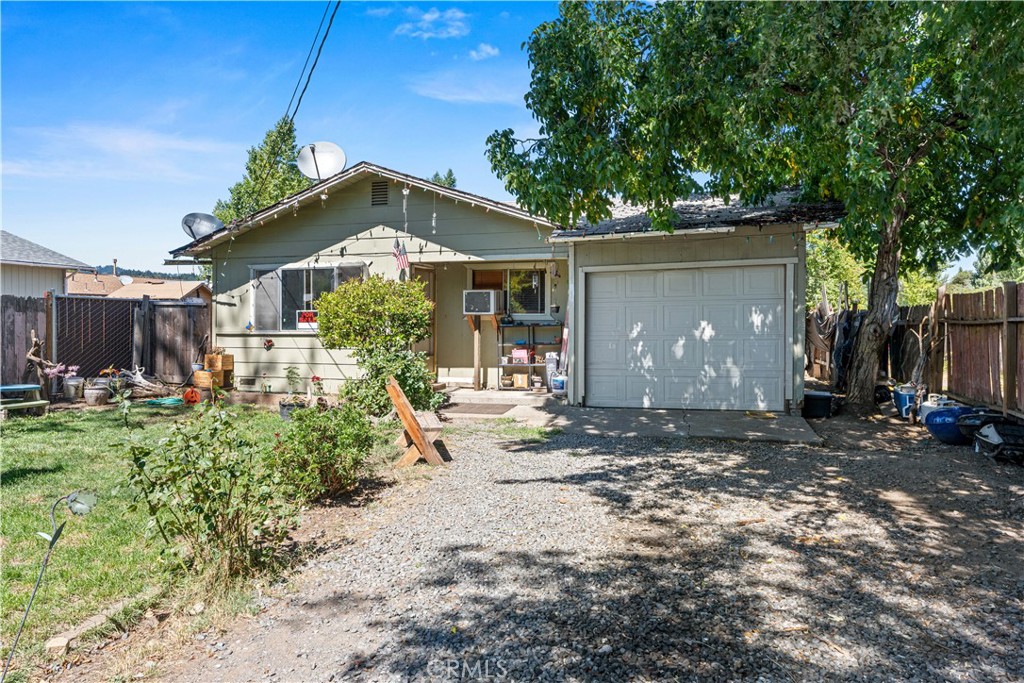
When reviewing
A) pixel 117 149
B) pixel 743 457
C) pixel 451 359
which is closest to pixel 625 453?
pixel 743 457

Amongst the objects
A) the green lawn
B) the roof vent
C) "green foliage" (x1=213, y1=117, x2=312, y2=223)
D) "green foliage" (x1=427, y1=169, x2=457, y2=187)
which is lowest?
the green lawn

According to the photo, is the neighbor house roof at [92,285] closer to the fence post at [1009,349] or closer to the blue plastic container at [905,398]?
the blue plastic container at [905,398]

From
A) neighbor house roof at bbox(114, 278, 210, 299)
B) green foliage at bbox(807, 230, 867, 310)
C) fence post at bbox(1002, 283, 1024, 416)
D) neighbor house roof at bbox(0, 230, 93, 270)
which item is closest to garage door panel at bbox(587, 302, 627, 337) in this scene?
fence post at bbox(1002, 283, 1024, 416)

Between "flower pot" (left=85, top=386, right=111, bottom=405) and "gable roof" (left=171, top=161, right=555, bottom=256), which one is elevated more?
"gable roof" (left=171, top=161, right=555, bottom=256)

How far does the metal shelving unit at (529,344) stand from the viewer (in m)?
12.3

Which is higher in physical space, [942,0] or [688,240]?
[942,0]

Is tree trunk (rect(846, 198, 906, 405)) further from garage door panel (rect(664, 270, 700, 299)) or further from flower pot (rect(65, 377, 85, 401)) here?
flower pot (rect(65, 377, 85, 401))

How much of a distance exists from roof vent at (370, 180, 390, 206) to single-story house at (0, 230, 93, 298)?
12.7 m

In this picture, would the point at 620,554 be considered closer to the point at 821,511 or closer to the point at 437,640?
the point at 437,640

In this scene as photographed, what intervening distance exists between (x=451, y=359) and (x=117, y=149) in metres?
7.49

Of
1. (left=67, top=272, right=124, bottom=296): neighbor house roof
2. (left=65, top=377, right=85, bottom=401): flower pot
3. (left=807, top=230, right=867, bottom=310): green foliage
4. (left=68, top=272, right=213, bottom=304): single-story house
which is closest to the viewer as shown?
(left=65, top=377, right=85, bottom=401): flower pot

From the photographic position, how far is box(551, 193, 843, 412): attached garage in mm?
9430

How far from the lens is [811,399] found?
31.6ft

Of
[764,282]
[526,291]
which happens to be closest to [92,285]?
[526,291]
